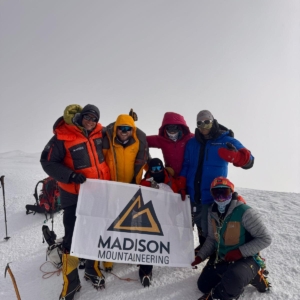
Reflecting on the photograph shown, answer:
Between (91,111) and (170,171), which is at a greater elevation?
(91,111)

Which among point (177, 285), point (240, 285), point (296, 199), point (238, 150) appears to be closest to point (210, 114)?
point (238, 150)

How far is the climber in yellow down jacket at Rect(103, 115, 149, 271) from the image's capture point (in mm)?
3592

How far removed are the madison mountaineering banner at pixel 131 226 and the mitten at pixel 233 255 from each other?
57cm

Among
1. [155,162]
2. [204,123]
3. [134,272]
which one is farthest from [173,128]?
[134,272]

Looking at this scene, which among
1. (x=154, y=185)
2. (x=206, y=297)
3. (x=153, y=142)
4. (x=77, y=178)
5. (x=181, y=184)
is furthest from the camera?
(x=153, y=142)

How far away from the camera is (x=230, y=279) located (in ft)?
9.60

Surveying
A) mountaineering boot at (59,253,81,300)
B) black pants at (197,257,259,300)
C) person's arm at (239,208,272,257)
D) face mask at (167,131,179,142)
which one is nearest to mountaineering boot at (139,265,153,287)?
black pants at (197,257,259,300)

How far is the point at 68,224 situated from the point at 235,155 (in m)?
2.56

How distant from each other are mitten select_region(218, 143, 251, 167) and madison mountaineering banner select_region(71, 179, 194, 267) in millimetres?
1046

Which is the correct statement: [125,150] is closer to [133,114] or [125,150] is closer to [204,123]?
[133,114]

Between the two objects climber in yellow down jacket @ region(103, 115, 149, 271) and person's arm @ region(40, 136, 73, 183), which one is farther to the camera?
climber in yellow down jacket @ region(103, 115, 149, 271)

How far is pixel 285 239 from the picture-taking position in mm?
4742

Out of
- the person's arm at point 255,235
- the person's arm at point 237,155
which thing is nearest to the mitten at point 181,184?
the person's arm at point 237,155

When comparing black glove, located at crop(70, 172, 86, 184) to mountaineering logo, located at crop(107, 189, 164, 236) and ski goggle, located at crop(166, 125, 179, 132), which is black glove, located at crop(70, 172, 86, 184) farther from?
ski goggle, located at crop(166, 125, 179, 132)
